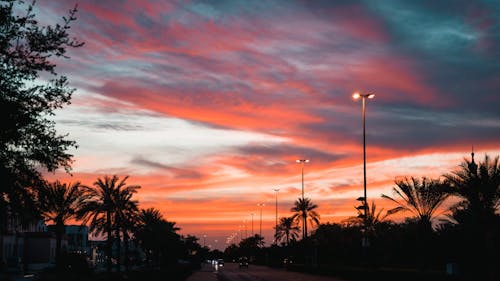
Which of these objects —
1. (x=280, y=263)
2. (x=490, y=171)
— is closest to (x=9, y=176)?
(x=490, y=171)

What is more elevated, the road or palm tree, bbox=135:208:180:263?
palm tree, bbox=135:208:180:263

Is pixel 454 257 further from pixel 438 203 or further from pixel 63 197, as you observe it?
pixel 63 197

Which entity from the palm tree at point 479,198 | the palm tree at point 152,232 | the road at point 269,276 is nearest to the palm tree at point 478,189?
the palm tree at point 479,198

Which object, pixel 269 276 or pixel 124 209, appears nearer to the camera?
pixel 124 209

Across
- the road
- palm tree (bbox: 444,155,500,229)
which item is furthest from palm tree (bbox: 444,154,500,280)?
the road

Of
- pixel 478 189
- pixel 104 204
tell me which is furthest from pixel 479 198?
pixel 104 204

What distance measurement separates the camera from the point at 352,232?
329 feet

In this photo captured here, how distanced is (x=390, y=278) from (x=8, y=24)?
103 ft

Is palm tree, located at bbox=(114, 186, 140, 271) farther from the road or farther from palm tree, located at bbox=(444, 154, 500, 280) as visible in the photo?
palm tree, located at bbox=(444, 154, 500, 280)

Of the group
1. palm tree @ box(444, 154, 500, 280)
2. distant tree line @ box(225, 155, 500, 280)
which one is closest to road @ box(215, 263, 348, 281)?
distant tree line @ box(225, 155, 500, 280)

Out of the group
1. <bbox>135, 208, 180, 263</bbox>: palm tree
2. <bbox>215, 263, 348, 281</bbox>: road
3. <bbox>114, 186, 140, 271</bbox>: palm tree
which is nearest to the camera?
<bbox>114, 186, 140, 271</bbox>: palm tree

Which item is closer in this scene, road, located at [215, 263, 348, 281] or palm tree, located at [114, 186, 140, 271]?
palm tree, located at [114, 186, 140, 271]

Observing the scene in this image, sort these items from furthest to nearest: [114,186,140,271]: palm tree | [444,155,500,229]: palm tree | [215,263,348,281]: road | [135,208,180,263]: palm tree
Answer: [135,208,180,263]: palm tree, [215,263,348,281]: road, [114,186,140,271]: palm tree, [444,155,500,229]: palm tree

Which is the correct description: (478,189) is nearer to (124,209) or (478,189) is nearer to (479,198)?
(479,198)
